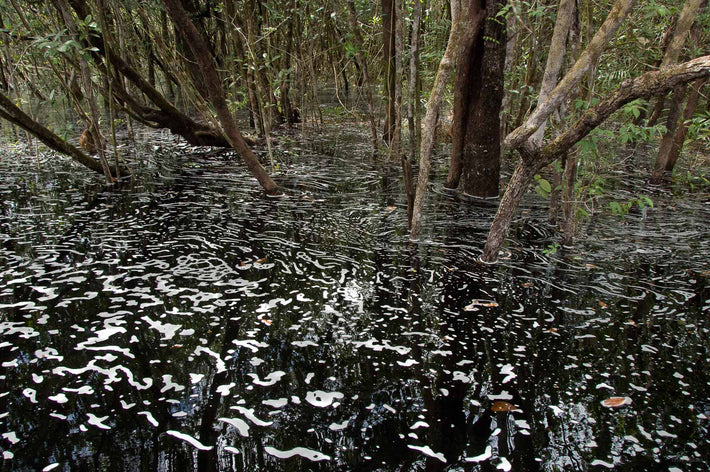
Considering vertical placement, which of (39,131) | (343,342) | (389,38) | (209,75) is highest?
(389,38)

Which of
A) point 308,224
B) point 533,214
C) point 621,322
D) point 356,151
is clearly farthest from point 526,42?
point 621,322

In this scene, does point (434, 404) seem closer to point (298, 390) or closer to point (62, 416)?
point (298, 390)

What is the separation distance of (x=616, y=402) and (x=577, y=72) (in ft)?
9.25

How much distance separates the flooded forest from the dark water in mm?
22

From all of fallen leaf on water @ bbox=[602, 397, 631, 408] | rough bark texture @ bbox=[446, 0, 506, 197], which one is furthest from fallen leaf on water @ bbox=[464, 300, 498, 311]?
rough bark texture @ bbox=[446, 0, 506, 197]

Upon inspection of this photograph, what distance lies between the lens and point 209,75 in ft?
Answer: 23.0

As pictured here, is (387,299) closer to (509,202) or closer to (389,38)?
(509,202)

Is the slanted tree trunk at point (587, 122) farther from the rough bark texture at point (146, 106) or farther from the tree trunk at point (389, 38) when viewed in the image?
the rough bark texture at point (146, 106)

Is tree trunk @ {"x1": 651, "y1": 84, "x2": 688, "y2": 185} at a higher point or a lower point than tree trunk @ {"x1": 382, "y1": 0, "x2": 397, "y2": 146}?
lower

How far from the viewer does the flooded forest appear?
3254mm

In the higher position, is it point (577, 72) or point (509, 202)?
point (577, 72)

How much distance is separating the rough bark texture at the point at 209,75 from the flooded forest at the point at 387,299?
4 cm

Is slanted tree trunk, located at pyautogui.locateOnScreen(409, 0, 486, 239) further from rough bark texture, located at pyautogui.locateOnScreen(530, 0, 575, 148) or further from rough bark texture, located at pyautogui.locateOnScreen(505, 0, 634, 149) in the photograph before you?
rough bark texture, located at pyautogui.locateOnScreen(505, 0, 634, 149)

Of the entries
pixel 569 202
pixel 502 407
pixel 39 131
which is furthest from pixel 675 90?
pixel 39 131
